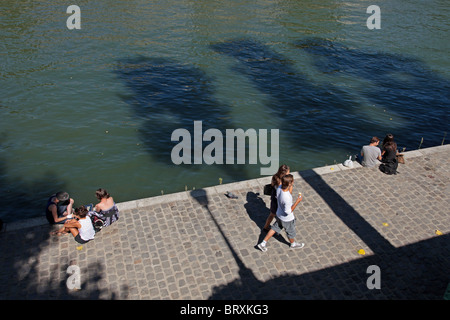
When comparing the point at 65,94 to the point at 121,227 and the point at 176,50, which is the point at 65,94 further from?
the point at 121,227

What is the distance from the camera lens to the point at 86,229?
27.6ft

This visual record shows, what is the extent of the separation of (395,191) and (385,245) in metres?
2.45

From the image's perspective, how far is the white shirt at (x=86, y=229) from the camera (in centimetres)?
837

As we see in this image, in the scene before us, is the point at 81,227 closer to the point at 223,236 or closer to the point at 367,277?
the point at 223,236

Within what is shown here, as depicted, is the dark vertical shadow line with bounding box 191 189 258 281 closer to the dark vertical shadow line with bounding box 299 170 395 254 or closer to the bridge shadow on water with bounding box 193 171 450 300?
the bridge shadow on water with bounding box 193 171 450 300

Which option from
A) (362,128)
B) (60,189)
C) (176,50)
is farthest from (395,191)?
→ (176,50)

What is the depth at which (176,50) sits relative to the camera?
22672 mm

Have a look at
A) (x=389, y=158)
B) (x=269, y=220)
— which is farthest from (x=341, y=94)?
(x=269, y=220)

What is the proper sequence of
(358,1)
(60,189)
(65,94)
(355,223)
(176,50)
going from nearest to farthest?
(355,223)
(60,189)
(65,94)
(176,50)
(358,1)

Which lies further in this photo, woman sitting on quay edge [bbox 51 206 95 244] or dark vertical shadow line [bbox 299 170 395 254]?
dark vertical shadow line [bbox 299 170 395 254]

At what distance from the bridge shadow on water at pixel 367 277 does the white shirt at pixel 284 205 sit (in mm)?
1190

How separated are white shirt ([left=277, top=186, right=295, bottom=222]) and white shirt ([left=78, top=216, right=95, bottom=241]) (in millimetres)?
4126

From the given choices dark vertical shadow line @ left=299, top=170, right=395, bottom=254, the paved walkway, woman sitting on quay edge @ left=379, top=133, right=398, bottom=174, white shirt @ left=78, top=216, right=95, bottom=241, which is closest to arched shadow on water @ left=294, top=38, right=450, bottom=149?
woman sitting on quay edge @ left=379, top=133, right=398, bottom=174

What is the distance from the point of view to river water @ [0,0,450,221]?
41.0ft
